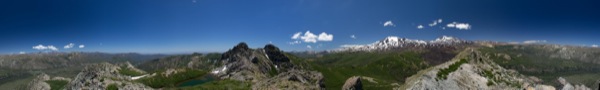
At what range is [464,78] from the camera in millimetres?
121562

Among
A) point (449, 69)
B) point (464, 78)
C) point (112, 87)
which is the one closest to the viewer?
point (464, 78)

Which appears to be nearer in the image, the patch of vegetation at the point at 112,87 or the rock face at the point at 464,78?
the rock face at the point at 464,78

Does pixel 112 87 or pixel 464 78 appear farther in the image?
pixel 112 87

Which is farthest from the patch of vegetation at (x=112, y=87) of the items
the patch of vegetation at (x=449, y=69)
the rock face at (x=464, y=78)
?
the patch of vegetation at (x=449, y=69)

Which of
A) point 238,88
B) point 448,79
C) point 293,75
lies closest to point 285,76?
point 293,75

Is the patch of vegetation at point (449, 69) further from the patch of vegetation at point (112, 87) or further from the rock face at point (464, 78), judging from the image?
the patch of vegetation at point (112, 87)

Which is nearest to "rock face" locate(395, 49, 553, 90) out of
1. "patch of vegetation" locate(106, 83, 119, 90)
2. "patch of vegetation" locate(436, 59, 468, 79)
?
"patch of vegetation" locate(436, 59, 468, 79)

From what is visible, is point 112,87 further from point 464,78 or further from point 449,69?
point 464,78

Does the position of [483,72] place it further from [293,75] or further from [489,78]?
[293,75]

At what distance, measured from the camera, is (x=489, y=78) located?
12531 cm

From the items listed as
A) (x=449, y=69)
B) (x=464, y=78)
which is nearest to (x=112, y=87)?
(x=449, y=69)

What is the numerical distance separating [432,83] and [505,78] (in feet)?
122

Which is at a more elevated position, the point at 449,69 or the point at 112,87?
the point at 449,69

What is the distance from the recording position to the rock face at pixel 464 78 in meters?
107
